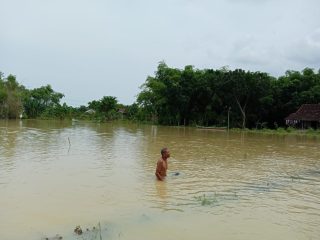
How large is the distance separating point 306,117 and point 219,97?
40.2ft

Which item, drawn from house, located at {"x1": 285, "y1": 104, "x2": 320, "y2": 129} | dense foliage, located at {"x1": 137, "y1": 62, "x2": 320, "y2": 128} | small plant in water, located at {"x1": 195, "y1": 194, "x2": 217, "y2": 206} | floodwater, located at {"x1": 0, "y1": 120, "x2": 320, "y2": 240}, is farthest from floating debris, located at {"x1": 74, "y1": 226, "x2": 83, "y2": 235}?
dense foliage, located at {"x1": 137, "y1": 62, "x2": 320, "y2": 128}

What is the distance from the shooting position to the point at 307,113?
47.9 metres

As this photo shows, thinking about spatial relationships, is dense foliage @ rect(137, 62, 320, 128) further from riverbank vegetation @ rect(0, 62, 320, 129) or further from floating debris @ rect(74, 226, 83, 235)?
floating debris @ rect(74, 226, 83, 235)

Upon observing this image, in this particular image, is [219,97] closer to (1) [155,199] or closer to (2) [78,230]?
(1) [155,199]

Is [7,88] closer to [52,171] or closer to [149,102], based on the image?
[149,102]

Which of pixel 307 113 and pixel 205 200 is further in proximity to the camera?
pixel 307 113

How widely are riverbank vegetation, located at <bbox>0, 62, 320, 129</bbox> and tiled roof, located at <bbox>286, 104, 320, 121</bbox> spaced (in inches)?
106

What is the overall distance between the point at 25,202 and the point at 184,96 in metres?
50.0

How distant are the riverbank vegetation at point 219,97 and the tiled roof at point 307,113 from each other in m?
2.70

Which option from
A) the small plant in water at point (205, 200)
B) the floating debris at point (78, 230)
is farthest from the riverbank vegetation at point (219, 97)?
the floating debris at point (78, 230)

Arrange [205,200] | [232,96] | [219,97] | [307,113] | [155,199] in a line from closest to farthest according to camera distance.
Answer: [205,200] < [155,199] < [307,113] < [232,96] < [219,97]

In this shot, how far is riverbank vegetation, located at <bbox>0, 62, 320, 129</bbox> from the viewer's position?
5244cm

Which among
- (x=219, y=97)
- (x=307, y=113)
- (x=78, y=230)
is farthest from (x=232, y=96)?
(x=78, y=230)

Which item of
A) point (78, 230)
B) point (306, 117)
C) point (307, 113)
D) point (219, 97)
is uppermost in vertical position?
point (219, 97)
